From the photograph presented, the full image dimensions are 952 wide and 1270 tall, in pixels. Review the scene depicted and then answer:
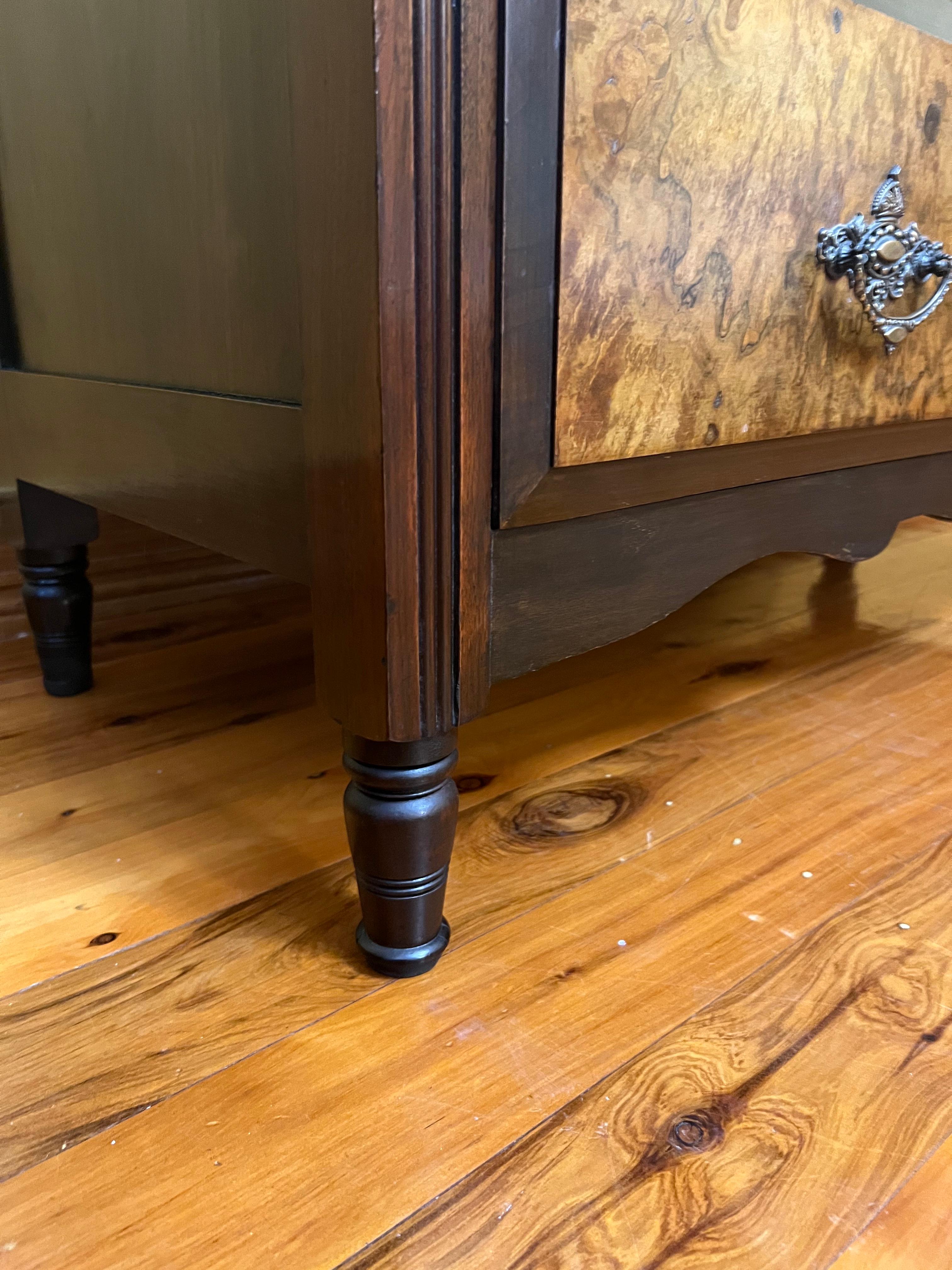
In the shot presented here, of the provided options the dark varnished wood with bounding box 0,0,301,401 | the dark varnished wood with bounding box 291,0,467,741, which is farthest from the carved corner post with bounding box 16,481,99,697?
the dark varnished wood with bounding box 291,0,467,741

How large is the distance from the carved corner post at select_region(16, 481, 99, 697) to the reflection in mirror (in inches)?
27.2

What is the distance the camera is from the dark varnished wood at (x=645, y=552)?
0.49 m

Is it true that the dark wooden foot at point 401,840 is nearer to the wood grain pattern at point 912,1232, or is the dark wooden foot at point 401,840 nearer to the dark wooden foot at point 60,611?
the wood grain pattern at point 912,1232

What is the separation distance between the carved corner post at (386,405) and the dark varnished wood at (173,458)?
4 cm

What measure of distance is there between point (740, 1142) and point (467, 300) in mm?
382

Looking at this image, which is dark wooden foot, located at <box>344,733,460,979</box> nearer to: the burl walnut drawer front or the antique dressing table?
the antique dressing table

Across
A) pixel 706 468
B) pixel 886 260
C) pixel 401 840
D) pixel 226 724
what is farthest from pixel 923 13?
pixel 226 724

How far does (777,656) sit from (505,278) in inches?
27.9

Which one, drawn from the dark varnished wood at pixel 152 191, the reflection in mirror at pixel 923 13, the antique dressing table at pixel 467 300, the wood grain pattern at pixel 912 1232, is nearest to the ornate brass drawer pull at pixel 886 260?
the antique dressing table at pixel 467 300

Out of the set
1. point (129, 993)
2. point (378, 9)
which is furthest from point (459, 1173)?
point (378, 9)

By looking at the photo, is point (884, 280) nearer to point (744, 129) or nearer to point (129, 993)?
A: point (744, 129)

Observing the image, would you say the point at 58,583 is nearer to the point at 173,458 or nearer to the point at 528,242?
the point at 173,458

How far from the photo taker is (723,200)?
499 millimetres

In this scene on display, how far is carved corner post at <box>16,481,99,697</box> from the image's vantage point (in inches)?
32.1
